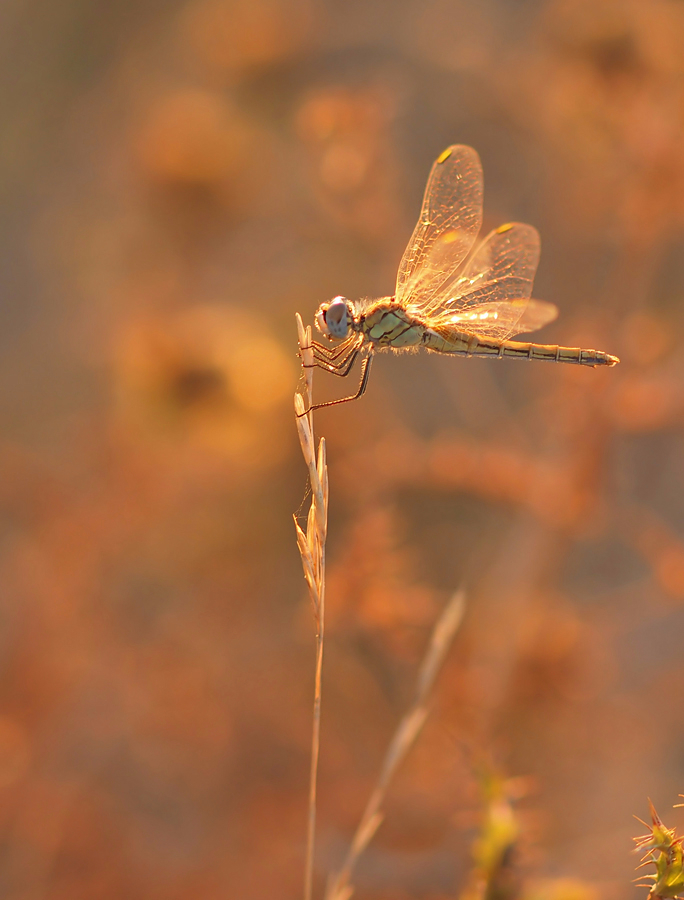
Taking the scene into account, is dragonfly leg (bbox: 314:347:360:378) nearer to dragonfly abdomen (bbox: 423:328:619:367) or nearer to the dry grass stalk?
dragonfly abdomen (bbox: 423:328:619:367)

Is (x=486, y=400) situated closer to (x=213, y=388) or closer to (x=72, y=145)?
(x=213, y=388)

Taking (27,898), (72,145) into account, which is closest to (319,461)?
(27,898)

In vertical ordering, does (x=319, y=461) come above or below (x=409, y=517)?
below

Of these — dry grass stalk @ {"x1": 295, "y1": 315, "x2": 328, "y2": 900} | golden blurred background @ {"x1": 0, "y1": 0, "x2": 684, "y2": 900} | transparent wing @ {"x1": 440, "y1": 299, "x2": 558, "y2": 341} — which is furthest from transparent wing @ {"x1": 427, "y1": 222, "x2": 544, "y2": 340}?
dry grass stalk @ {"x1": 295, "y1": 315, "x2": 328, "y2": 900}

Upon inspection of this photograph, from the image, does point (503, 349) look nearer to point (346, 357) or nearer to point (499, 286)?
point (499, 286)

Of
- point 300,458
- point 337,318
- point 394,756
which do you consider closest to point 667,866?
point 394,756

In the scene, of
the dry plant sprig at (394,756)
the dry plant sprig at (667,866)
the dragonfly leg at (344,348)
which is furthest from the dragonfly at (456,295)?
the dry plant sprig at (667,866)

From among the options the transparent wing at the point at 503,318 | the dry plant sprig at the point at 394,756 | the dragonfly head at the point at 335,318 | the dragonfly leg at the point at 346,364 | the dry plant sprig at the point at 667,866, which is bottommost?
the dry plant sprig at the point at 667,866

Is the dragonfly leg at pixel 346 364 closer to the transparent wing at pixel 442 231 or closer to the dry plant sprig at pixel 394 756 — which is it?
the transparent wing at pixel 442 231
